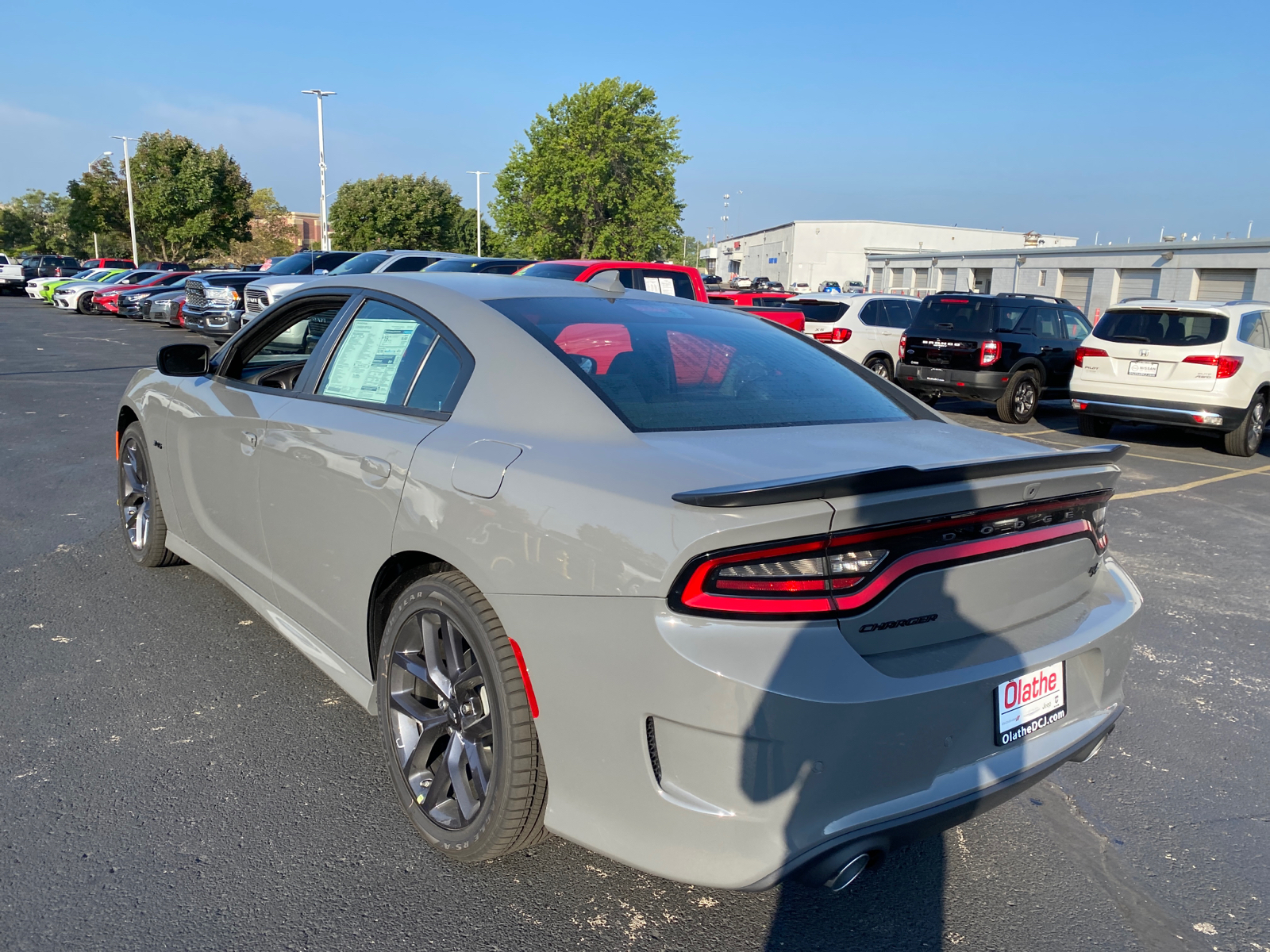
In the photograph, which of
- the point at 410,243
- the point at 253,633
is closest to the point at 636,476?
the point at 253,633

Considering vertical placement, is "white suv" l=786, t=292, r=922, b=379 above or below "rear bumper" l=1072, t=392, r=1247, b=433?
above

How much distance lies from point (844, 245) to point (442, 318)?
104 meters

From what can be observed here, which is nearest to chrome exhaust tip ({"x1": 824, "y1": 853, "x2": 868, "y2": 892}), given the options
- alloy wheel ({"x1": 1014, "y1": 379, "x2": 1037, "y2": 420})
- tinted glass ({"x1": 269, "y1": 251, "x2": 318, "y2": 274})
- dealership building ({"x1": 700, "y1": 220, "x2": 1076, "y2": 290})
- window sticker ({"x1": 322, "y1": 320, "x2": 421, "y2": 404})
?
window sticker ({"x1": 322, "y1": 320, "x2": 421, "y2": 404})

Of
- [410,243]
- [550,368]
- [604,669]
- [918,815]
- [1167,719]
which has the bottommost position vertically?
[1167,719]

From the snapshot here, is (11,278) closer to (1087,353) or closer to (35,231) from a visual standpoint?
(1087,353)

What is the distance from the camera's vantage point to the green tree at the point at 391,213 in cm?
6756

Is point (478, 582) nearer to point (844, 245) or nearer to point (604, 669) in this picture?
point (604, 669)

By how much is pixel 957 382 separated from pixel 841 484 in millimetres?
11805

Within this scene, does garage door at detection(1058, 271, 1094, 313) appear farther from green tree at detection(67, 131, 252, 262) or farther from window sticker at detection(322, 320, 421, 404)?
green tree at detection(67, 131, 252, 262)

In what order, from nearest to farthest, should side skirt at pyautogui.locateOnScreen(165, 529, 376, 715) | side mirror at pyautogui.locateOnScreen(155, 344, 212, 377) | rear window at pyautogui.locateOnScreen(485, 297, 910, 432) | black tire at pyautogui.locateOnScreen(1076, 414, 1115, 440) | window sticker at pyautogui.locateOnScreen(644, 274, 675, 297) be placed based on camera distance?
rear window at pyautogui.locateOnScreen(485, 297, 910, 432) < side skirt at pyautogui.locateOnScreen(165, 529, 376, 715) < side mirror at pyautogui.locateOnScreen(155, 344, 212, 377) < black tire at pyautogui.locateOnScreen(1076, 414, 1115, 440) < window sticker at pyautogui.locateOnScreen(644, 274, 675, 297)

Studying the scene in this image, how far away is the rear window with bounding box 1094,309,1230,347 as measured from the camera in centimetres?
1062

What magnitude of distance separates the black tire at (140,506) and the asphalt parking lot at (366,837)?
205 millimetres

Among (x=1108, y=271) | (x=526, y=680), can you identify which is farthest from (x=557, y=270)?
(x=1108, y=271)

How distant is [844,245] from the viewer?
10156 centimetres
